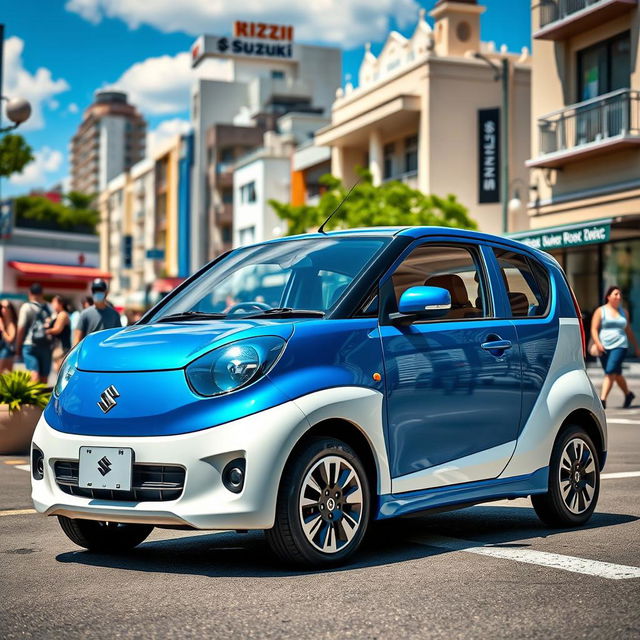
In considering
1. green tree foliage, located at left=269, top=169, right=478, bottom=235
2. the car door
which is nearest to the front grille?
the car door

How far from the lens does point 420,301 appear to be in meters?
6.09

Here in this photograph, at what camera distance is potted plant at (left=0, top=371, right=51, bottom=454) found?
12.1 meters

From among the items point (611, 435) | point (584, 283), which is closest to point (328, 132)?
point (584, 283)

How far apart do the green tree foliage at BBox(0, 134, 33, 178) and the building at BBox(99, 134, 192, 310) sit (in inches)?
1089

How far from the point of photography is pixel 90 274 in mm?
60500

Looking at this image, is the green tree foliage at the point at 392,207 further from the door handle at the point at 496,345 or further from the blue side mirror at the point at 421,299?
the blue side mirror at the point at 421,299

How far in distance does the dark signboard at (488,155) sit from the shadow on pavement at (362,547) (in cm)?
3679

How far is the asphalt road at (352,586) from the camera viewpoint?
4.54 m

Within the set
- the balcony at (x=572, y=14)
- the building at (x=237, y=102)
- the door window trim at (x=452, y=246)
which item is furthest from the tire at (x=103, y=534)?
the building at (x=237, y=102)

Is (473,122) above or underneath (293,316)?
above

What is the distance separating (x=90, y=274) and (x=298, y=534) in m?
56.2

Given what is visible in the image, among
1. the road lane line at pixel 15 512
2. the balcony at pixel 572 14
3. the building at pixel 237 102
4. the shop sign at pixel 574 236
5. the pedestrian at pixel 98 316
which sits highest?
the building at pixel 237 102

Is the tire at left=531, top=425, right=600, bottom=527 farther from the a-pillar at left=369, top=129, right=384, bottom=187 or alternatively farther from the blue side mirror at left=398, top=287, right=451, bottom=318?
the a-pillar at left=369, top=129, right=384, bottom=187

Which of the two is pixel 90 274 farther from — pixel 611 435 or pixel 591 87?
pixel 611 435
